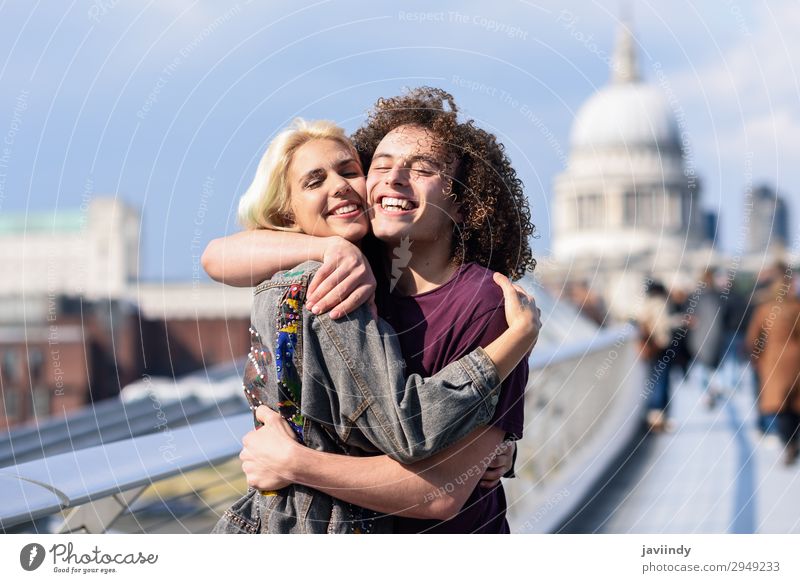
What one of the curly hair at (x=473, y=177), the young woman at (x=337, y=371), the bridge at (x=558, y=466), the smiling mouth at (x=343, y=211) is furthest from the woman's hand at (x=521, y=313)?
the bridge at (x=558, y=466)

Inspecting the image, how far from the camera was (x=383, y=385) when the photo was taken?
1.40 m

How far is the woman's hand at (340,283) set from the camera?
1390mm

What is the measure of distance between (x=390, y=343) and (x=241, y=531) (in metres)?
0.36

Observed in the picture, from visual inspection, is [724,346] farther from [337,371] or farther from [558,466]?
[337,371]

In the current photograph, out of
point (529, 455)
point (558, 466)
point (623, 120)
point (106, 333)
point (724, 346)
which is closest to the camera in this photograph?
point (529, 455)

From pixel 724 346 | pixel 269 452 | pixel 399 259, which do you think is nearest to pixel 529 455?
pixel 399 259

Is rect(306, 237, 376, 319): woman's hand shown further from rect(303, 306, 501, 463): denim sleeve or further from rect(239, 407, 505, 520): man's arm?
rect(239, 407, 505, 520): man's arm

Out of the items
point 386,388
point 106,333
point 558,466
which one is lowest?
point 558,466

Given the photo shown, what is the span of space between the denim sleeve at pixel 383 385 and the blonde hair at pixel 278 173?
217mm

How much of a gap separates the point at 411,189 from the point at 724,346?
5961 millimetres

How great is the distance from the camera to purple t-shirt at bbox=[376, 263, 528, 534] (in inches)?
57.4
